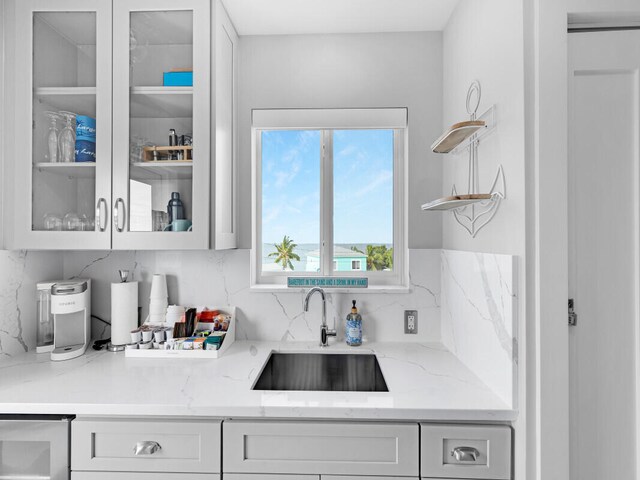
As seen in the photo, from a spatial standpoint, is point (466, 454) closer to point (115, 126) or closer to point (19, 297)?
point (115, 126)

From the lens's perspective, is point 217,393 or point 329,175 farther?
point 329,175

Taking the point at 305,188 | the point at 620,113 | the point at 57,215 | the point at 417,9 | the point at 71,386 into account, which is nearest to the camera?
the point at 620,113

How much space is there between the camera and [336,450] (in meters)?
1.11

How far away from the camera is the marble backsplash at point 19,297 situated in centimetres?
151

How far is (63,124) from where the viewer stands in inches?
59.4

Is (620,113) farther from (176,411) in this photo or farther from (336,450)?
(176,411)

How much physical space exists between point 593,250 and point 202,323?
1573 millimetres

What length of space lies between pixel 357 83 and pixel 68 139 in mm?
1351

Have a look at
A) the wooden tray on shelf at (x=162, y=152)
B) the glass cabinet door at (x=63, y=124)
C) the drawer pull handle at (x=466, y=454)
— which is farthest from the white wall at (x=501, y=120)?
the glass cabinet door at (x=63, y=124)

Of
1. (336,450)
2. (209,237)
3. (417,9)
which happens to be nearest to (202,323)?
(209,237)

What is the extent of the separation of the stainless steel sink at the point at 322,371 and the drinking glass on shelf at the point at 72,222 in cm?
100

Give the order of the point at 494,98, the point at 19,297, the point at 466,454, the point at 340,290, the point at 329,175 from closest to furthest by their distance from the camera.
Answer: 1. the point at 466,454
2. the point at 494,98
3. the point at 19,297
4. the point at 340,290
5. the point at 329,175

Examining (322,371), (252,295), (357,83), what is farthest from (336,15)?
(322,371)

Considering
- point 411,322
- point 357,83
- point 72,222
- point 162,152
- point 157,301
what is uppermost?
point 357,83
